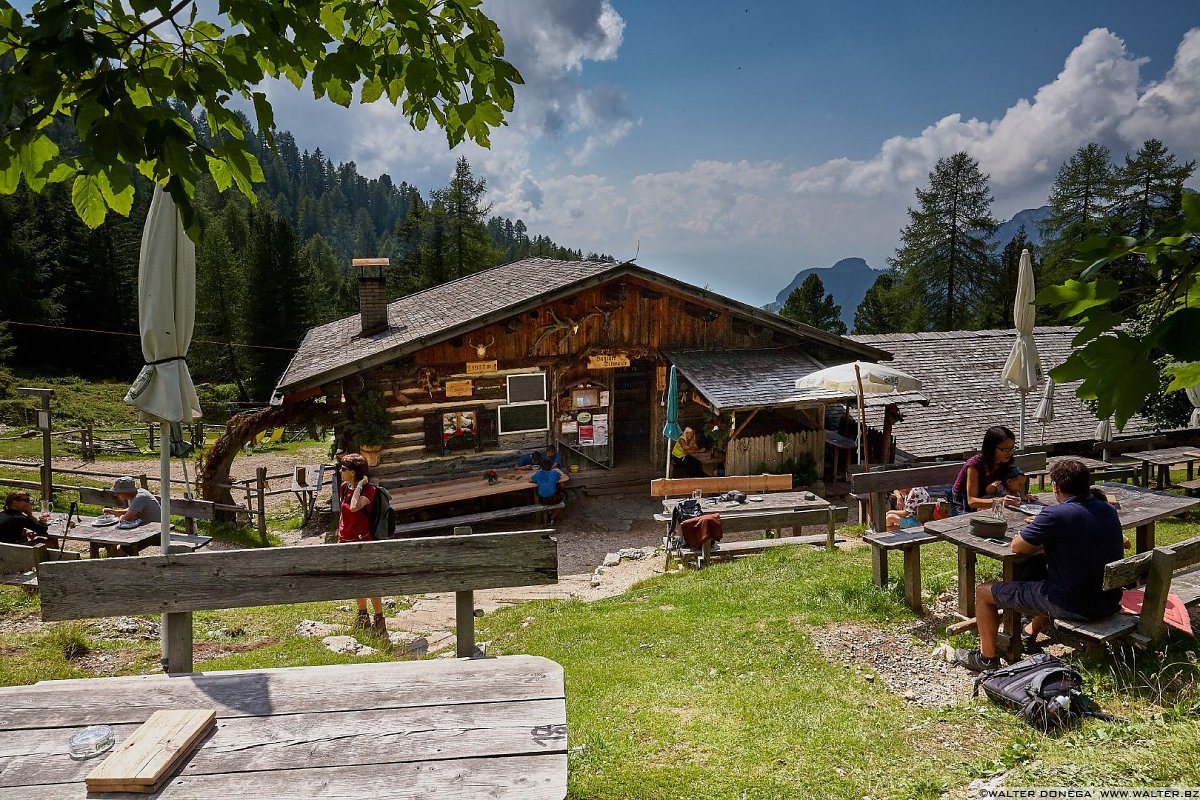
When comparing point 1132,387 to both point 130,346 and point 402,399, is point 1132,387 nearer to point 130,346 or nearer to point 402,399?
point 402,399

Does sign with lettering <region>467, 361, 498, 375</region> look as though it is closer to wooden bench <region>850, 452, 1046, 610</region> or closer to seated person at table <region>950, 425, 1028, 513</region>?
wooden bench <region>850, 452, 1046, 610</region>

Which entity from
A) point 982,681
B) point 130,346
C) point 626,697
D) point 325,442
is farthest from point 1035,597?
point 130,346

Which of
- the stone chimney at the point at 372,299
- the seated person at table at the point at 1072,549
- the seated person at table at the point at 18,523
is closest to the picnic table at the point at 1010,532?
the seated person at table at the point at 1072,549

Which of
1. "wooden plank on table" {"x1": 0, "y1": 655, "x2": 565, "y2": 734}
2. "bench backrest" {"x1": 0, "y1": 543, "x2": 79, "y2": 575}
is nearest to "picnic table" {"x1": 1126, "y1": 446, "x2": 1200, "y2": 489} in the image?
"wooden plank on table" {"x1": 0, "y1": 655, "x2": 565, "y2": 734}

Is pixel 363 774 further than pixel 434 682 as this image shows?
No

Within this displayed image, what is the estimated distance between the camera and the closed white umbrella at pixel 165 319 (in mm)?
5266

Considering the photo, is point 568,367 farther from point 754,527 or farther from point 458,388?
point 754,527

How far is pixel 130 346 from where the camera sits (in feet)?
Answer: 162

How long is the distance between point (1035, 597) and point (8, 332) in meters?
53.6

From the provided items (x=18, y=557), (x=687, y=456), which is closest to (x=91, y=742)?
(x=18, y=557)

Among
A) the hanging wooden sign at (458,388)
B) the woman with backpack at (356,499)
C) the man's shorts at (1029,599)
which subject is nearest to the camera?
the man's shorts at (1029,599)

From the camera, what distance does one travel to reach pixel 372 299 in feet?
57.1

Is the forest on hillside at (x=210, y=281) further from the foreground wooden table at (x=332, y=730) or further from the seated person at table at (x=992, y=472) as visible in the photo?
the foreground wooden table at (x=332, y=730)

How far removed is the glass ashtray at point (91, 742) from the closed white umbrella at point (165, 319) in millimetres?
3001
